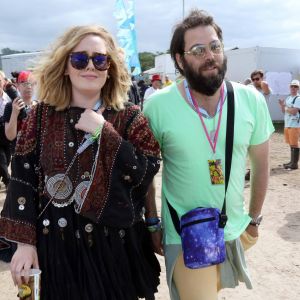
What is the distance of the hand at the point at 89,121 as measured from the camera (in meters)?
1.71

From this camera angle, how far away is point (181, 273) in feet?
7.00

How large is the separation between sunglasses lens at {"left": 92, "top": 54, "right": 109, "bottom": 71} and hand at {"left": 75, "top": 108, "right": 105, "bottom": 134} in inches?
8.3

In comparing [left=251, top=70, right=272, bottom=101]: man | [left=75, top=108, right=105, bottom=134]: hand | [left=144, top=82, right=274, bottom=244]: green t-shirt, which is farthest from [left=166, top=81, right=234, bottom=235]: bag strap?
[left=251, top=70, right=272, bottom=101]: man

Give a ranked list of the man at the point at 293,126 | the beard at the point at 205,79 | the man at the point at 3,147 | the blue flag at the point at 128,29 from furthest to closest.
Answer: the blue flag at the point at 128,29 < the man at the point at 293,126 < the man at the point at 3,147 < the beard at the point at 205,79

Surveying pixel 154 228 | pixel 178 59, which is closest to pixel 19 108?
pixel 178 59

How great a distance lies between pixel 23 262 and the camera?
67.6 inches

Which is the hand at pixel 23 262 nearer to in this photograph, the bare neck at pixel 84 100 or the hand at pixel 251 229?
the bare neck at pixel 84 100

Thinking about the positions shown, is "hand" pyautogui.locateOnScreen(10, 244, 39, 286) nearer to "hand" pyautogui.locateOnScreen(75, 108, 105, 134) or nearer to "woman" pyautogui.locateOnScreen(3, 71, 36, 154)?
"hand" pyautogui.locateOnScreen(75, 108, 105, 134)

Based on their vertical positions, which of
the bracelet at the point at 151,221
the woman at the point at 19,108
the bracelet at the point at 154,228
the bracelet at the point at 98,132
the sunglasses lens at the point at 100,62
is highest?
the sunglasses lens at the point at 100,62

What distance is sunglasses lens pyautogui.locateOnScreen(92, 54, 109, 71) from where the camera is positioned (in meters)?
1.79

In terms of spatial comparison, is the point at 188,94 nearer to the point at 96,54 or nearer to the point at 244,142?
the point at 244,142

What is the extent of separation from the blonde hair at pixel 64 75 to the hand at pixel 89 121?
0.49ft

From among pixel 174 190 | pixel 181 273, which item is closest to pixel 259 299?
pixel 181 273

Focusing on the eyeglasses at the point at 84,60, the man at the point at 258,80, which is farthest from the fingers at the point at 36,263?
the man at the point at 258,80
